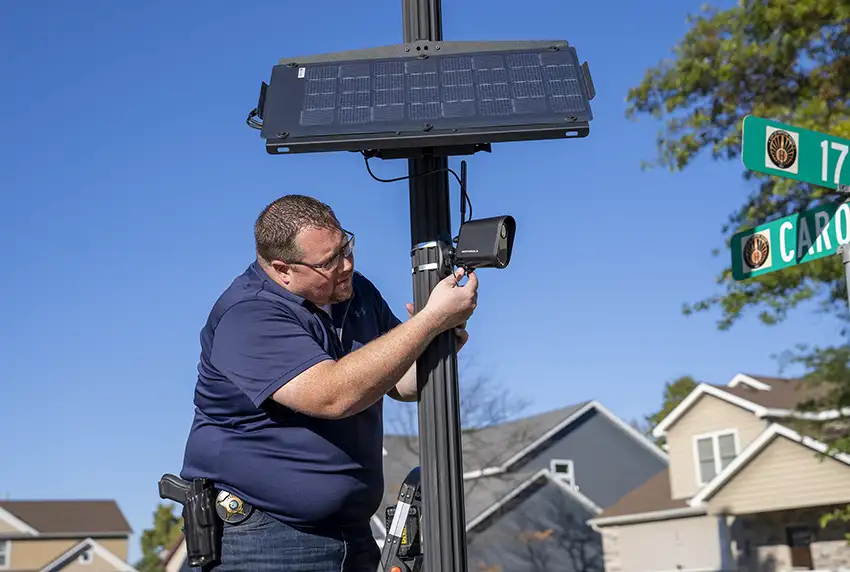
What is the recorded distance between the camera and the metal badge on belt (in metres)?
3.43

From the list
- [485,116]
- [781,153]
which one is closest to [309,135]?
[485,116]

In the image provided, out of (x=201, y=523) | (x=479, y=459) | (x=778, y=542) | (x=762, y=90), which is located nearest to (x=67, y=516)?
(x=479, y=459)

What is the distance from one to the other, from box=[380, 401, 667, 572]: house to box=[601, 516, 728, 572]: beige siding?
263 cm

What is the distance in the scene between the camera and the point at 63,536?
48000 mm

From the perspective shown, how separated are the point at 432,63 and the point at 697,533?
24548 mm

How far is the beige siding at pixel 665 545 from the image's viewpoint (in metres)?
25.7

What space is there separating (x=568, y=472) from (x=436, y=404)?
32.7 meters

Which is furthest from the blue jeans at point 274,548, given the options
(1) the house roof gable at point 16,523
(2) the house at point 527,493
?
(1) the house roof gable at point 16,523

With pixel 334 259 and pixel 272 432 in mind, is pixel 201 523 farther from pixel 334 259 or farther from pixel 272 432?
pixel 334 259

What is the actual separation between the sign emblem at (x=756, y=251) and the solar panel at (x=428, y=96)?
258 centimetres

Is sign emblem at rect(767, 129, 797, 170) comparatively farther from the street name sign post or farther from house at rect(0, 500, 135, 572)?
house at rect(0, 500, 135, 572)

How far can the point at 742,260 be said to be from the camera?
5.65m

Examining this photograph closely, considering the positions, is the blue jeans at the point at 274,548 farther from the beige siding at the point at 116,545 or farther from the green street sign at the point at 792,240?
the beige siding at the point at 116,545

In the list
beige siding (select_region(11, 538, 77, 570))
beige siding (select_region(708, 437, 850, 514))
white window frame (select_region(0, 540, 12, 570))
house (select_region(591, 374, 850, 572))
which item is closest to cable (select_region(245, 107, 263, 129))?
house (select_region(591, 374, 850, 572))
